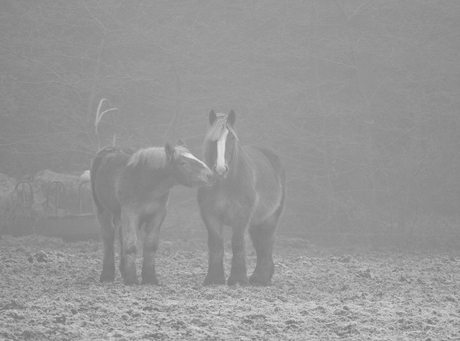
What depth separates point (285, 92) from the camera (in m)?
16.5

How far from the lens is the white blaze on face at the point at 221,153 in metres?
7.13

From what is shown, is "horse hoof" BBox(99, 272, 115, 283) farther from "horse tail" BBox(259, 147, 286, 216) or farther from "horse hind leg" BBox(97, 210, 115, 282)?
→ "horse tail" BBox(259, 147, 286, 216)

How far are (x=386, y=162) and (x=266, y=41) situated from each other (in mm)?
3780

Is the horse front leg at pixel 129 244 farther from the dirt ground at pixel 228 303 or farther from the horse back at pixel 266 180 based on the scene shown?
the horse back at pixel 266 180

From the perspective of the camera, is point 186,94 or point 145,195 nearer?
point 145,195

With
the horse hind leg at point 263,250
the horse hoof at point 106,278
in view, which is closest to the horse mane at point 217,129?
the horse hind leg at point 263,250

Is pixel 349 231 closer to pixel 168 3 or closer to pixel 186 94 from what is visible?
pixel 186 94

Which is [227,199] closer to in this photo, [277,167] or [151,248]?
[151,248]

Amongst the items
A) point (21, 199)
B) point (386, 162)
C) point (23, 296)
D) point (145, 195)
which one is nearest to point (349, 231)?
point (386, 162)

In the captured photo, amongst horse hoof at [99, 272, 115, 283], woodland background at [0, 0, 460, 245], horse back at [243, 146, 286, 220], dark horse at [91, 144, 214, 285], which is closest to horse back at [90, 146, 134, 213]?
dark horse at [91, 144, 214, 285]

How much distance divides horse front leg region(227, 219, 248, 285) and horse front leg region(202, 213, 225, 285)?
5.1 inches

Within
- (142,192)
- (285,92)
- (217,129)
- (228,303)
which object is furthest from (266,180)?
(285,92)

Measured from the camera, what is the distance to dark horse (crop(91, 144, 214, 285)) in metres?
7.48

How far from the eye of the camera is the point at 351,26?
17.1m
